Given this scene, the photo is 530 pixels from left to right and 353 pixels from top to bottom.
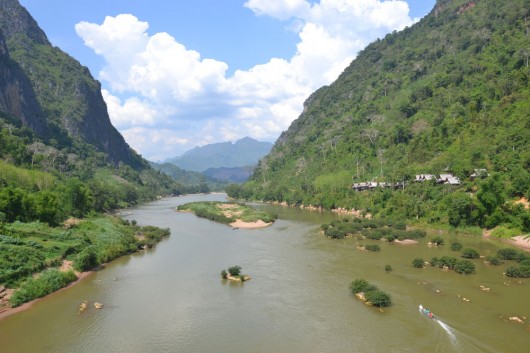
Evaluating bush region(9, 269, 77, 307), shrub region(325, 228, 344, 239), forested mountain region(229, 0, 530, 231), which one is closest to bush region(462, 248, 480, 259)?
forested mountain region(229, 0, 530, 231)

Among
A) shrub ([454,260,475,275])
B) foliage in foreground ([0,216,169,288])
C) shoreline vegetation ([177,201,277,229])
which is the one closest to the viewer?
foliage in foreground ([0,216,169,288])

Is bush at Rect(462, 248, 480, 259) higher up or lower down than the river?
higher up

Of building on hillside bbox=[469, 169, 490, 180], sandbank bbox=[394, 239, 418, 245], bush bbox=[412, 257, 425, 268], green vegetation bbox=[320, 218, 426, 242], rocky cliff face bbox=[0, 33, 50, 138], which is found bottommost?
bush bbox=[412, 257, 425, 268]

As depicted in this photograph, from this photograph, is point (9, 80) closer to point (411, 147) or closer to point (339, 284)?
point (411, 147)

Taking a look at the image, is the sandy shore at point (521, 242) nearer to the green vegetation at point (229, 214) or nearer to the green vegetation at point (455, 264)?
the green vegetation at point (455, 264)

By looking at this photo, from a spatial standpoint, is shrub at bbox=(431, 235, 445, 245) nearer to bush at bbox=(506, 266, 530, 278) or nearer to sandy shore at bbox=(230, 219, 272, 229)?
bush at bbox=(506, 266, 530, 278)

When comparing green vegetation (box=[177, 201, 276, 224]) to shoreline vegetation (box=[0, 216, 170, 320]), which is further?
green vegetation (box=[177, 201, 276, 224])
